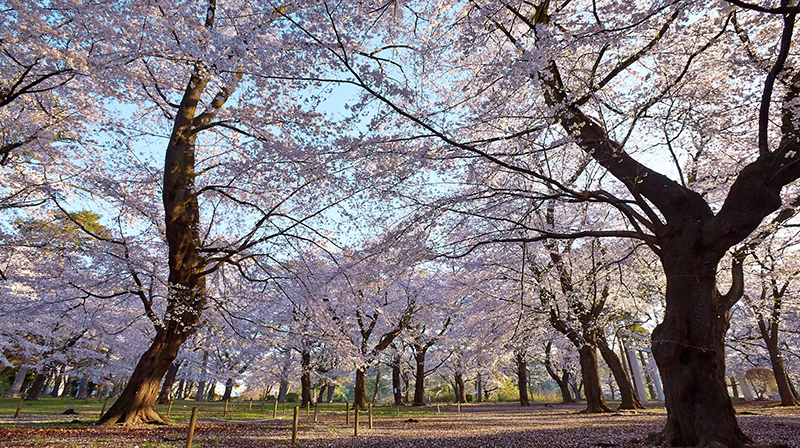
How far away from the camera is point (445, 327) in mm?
27312

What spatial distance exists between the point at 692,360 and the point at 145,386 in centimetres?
1078

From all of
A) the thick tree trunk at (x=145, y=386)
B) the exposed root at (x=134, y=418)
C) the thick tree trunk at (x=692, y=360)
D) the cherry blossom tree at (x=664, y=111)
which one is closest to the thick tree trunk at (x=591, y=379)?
the cherry blossom tree at (x=664, y=111)

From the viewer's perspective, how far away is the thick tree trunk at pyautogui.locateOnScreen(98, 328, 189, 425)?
848cm

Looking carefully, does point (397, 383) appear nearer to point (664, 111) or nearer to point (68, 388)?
point (664, 111)

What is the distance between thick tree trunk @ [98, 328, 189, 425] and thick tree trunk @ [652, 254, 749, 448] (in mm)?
9781

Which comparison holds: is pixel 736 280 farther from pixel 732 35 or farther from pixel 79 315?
pixel 79 315

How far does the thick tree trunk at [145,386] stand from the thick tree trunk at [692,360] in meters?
9.78

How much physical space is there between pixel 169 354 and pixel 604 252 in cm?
1462

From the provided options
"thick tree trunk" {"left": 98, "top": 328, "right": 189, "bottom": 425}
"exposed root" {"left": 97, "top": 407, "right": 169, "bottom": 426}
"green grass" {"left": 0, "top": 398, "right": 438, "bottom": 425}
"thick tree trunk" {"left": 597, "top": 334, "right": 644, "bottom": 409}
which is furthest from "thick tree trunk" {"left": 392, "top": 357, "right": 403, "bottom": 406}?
"thick tree trunk" {"left": 98, "top": 328, "right": 189, "bottom": 425}

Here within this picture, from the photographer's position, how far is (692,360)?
548cm

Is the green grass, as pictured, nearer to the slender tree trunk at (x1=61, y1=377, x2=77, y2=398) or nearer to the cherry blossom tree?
the cherry blossom tree

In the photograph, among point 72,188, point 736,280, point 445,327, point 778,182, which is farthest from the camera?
point 445,327

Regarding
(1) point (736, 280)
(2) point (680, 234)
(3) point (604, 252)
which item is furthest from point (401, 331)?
(2) point (680, 234)

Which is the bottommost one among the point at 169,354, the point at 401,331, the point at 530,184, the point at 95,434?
the point at 95,434
